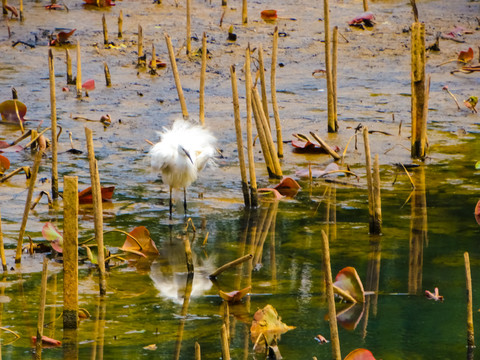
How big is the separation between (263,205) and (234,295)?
2.11 meters

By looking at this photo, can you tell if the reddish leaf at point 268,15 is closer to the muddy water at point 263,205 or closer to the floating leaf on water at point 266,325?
the muddy water at point 263,205

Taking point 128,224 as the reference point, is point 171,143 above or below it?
above

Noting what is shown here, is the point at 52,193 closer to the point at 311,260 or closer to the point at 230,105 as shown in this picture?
the point at 311,260

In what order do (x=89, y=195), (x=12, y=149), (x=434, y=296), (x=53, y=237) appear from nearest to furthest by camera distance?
(x=434, y=296) < (x=53, y=237) < (x=89, y=195) < (x=12, y=149)

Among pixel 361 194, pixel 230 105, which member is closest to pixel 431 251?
pixel 361 194

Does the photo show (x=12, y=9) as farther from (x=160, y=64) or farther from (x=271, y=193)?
(x=271, y=193)

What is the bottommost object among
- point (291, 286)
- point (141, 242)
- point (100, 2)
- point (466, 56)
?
point (291, 286)

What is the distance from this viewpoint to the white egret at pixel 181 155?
249 inches

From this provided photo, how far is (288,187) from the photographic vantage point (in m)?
6.80

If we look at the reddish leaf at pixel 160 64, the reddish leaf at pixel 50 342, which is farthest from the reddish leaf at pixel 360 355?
the reddish leaf at pixel 160 64

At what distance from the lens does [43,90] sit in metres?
9.36

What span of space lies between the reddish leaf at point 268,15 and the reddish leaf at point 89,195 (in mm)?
6257

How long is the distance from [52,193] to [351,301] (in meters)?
2.87

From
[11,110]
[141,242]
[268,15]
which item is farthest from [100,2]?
[141,242]
